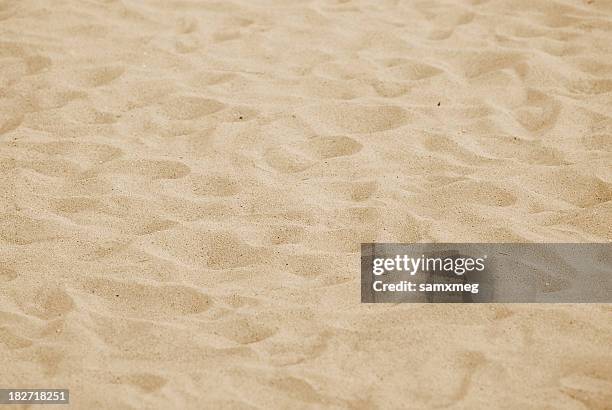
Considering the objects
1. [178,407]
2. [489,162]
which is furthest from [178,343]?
[489,162]

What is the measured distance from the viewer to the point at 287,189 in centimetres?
340

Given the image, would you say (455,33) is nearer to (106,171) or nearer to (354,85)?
(354,85)

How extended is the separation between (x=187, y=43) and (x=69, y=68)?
2.12 ft

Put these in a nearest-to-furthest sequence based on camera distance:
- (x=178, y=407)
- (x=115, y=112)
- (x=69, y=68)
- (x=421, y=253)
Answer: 1. (x=178, y=407)
2. (x=421, y=253)
3. (x=115, y=112)
4. (x=69, y=68)

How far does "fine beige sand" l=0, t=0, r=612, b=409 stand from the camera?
2590 millimetres

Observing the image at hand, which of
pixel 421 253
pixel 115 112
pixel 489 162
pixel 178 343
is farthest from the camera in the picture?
pixel 115 112

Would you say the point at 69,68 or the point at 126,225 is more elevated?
the point at 69,68

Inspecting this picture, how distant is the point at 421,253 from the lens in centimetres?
304

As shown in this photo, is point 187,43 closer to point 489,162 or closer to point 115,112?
point 115,112

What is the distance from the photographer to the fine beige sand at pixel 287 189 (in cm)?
259

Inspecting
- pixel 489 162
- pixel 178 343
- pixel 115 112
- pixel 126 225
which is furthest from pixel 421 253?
pixel 115 112

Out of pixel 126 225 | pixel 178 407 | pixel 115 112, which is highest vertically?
pixel 115 112

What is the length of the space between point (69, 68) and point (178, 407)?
242 centimetres

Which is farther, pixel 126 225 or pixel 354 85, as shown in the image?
pixel 354 85
